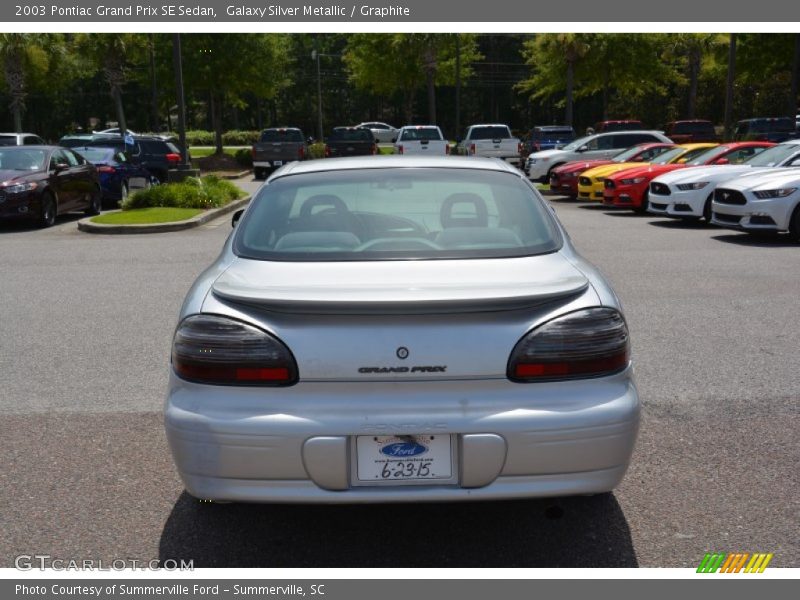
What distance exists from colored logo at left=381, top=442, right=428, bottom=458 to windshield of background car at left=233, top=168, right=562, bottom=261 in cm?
87

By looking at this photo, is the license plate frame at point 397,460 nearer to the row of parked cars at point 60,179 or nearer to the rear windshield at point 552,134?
the row of parked cars at point 60,179

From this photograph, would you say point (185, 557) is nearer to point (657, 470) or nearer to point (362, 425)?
point (362, 425)

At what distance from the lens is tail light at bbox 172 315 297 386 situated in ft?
11.3

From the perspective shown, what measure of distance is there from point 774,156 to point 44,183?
13222 millimetres

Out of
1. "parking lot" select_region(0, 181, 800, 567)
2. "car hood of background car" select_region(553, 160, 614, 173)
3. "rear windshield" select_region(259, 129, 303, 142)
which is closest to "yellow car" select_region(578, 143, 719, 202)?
"car hood of background car" select_region(553, 160, 614, 173)

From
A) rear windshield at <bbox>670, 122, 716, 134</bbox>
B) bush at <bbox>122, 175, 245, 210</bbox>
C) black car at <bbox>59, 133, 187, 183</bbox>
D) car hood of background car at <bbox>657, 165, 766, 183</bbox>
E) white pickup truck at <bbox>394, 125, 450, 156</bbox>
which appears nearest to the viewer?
car hood of background car at <bbox>657, 165, 766, 183</bbox>

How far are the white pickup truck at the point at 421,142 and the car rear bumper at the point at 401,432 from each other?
27.5 m

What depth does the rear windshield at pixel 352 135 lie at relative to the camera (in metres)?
32.7

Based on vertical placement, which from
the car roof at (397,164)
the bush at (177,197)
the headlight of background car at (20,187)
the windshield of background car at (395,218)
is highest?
the car roof at (397,164)

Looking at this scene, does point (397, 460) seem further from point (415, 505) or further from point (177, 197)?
point (177, 197)

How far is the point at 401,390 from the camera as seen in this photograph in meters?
3.43

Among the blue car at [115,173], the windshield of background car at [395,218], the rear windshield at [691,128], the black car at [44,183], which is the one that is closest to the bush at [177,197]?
the black car at [44,183]

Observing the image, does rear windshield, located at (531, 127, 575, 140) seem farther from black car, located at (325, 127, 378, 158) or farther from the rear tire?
the rear tire

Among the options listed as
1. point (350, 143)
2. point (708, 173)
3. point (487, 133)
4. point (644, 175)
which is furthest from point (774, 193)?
point (350, 143)
